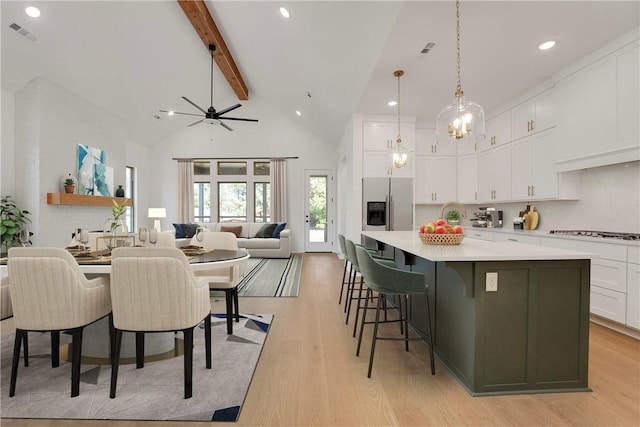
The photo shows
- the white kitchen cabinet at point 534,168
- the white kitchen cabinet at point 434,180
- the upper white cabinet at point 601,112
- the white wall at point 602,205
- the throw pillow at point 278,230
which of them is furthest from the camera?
the throw pillow at point 278,230

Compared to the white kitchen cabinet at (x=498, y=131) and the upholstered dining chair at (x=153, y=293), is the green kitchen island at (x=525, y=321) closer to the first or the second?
the upholstered dining chair at (x=153, y=293)

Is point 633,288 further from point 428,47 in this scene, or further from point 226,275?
point 226,275

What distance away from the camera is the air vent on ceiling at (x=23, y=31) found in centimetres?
403

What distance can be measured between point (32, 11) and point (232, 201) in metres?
5.43

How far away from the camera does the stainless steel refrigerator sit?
5.35 m

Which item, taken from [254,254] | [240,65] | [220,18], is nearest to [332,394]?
[220,18]

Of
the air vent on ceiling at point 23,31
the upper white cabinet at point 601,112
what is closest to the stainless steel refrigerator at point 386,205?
the upper white cabinet at point 601,112

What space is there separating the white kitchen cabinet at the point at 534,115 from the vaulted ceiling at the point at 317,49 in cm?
22

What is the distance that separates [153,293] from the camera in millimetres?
1817

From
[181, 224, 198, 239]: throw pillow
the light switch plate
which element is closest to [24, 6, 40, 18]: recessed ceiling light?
[181, 224, 198, 239]: throw pillow

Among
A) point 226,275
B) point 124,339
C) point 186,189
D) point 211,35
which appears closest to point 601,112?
point 226,275

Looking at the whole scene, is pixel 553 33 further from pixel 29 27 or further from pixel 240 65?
pixel 29 27

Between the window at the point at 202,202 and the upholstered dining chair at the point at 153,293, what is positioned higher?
the window at the point at 202,202

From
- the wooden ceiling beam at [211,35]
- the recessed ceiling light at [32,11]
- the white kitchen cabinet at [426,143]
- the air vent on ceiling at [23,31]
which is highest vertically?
the wooden ceiling beam at [211,35]
